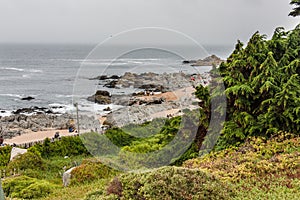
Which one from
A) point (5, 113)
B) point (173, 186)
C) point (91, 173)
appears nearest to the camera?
point (173, 186)

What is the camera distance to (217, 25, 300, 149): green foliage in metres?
7.43

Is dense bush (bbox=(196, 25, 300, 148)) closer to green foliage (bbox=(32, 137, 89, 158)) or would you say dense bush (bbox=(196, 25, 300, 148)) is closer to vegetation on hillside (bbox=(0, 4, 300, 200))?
vegetation on hillside (bbox=(0, 4, 300, 200))

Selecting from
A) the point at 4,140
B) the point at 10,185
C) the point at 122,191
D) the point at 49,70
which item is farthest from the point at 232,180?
the point at 49,70

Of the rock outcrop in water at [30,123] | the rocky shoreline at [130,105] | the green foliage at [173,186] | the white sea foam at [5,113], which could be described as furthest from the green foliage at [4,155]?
the white sea foam at [5,113]

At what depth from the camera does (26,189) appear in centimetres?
798

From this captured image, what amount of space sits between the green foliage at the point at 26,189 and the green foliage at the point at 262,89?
396 centimetres

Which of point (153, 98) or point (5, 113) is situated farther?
point (5, 113)

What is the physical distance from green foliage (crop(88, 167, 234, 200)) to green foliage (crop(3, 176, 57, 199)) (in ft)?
11.8

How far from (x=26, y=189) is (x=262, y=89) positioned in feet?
18.1

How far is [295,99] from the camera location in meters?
7.36

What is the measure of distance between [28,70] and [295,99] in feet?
201

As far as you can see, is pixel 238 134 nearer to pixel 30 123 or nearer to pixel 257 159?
pixel 257 159

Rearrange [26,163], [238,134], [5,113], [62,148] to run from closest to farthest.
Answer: [238,134] → [26,163] → [62,148] → [5,113]

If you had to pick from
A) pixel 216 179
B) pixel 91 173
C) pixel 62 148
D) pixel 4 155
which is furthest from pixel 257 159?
pixel 4 155
